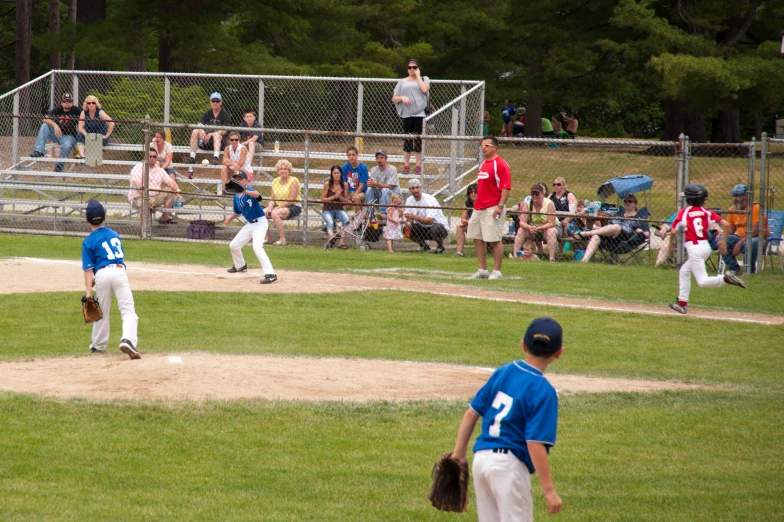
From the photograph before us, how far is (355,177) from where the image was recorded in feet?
62.1

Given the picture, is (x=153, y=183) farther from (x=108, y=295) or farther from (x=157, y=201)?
(x=108, y=295)

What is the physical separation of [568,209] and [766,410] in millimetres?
9529

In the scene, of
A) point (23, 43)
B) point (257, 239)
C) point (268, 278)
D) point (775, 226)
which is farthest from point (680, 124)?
point (23, 43)

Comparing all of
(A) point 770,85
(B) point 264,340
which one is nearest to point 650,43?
(A) point 770,85

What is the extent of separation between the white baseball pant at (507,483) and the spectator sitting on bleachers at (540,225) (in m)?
12.6

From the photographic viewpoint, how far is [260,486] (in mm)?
6457

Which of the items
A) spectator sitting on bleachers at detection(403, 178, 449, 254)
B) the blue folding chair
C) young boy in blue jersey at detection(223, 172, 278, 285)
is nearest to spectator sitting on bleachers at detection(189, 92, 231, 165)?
spectator sitting on bleachers at detection(403, 178, 449, 254)

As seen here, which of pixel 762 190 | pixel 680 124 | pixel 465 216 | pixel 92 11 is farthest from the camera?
pixel 680 124

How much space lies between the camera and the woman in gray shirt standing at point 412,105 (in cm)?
2025

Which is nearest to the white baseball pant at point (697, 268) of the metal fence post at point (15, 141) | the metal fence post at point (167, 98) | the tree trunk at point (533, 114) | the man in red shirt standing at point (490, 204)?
the man in red shirt standing at point (490, 204)

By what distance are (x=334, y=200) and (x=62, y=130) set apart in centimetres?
730

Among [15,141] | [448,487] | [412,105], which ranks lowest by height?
[448,487]

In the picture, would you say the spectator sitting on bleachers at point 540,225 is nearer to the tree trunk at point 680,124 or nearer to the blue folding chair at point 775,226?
the blue folding chair at point 775,226

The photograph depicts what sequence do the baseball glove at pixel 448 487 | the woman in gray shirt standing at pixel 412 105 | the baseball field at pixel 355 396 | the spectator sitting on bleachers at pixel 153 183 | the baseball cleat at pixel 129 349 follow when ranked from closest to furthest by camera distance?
the baseball glove at pixel 448 487 → the baseball field at pixel 355 396 → the baseball cleat at pixel 129 349 → the spectator sitting on bleachers at pixel 153 183 → the woman in gray shirt standing at pixel 412 105
